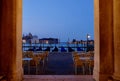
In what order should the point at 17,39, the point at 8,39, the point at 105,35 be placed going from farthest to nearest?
the point at 17,39 → the point at 105,35 → the point at 8,39

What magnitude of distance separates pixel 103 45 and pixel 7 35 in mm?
3211

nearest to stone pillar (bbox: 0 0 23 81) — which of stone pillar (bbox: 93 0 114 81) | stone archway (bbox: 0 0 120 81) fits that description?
stone archway (bbox: 0 0 120 81)

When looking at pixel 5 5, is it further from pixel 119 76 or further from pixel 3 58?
pixel 119 76

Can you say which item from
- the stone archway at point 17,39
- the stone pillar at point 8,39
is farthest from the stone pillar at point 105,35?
the stone pillar at point 8,39

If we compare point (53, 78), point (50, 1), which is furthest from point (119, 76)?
point (50, 1)

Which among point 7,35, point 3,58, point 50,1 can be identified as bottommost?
point 3,58

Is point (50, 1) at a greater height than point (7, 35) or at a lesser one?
greater

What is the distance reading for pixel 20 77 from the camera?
10602mm

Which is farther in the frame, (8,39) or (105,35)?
(105,35)

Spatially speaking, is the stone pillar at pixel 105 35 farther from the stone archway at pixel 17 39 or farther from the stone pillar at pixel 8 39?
the stone pillar at pixel 8 39

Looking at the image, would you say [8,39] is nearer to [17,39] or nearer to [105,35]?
[17,39]

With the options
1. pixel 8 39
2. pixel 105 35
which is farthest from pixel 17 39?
pixel 105 35

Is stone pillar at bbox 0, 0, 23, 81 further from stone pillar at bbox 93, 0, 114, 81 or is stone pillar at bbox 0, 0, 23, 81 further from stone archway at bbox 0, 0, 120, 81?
stone pillar at bbox 93, 0, 114, 81

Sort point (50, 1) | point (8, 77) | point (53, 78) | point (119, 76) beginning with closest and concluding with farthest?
point (119, 76) < point (8, 77) < point (53, 78) < point (50, 1)
